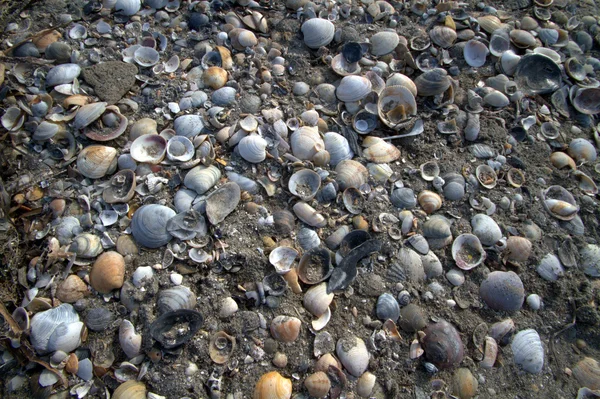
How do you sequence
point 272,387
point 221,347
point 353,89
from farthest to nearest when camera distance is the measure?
point 353,89, point 221,347, point 272,387

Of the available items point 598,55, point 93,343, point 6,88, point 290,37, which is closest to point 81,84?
point 6,88

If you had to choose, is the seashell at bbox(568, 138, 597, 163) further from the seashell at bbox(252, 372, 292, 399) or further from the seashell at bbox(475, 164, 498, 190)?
the seashell at bbox(252, 372, 292, 399)

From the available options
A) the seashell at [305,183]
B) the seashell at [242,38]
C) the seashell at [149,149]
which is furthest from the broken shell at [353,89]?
the seashell at [149,149]

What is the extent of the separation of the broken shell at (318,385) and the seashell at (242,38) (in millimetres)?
2750

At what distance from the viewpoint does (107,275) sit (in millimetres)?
2438

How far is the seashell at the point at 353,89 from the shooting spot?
3.29 m

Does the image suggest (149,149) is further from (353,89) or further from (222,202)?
(353,89)

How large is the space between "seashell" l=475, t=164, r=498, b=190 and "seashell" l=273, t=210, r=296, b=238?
1507 mm

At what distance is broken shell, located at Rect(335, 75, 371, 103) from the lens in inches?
129

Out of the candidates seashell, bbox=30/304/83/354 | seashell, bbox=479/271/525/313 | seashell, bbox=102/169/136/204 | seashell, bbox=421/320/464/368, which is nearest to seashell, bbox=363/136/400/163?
seashell, bbox=479/271/525/313

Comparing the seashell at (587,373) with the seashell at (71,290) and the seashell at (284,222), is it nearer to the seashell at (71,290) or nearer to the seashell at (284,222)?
the seashell at (284,222)

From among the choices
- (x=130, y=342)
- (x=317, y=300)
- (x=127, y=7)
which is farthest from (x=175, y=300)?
(x=127, y=7)

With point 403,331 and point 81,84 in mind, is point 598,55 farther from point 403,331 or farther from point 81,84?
point 81,84

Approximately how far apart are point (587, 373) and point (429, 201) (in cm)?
145
